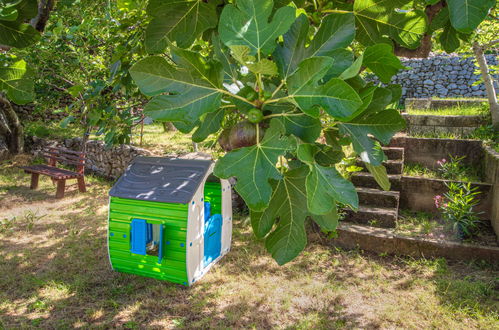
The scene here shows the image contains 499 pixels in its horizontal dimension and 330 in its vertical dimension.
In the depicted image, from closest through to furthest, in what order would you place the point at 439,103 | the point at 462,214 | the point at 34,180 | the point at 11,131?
the point at 462,214, the point at 34,180, the point at 439,103, the point at 11,131

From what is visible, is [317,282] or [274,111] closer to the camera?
[274,111]

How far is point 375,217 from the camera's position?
4.54 m

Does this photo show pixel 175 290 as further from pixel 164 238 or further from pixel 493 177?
pixel 493 177

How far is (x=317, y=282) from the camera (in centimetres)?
356

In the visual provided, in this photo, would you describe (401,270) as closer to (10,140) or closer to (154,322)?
(154,322)

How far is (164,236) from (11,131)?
24.9 feet

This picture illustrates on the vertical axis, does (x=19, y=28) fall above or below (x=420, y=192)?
above

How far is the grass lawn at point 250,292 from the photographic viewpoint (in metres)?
2.96

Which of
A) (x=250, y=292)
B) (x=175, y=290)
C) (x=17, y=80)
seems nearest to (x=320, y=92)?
(x=17, y=80)

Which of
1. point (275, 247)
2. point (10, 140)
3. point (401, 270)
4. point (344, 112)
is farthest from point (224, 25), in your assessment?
point (10, 140)

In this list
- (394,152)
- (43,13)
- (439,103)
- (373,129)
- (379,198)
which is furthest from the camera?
(439,103)

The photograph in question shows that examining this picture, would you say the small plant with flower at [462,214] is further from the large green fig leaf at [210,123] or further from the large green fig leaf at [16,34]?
the large green fig leaf at [16,34]

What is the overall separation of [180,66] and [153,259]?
3.19m

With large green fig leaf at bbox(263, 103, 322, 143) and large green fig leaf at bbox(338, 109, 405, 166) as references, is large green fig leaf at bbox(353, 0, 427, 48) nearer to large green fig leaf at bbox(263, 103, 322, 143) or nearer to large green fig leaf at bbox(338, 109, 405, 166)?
large green fig leaf at bbox(338, 109, 405, 166)
